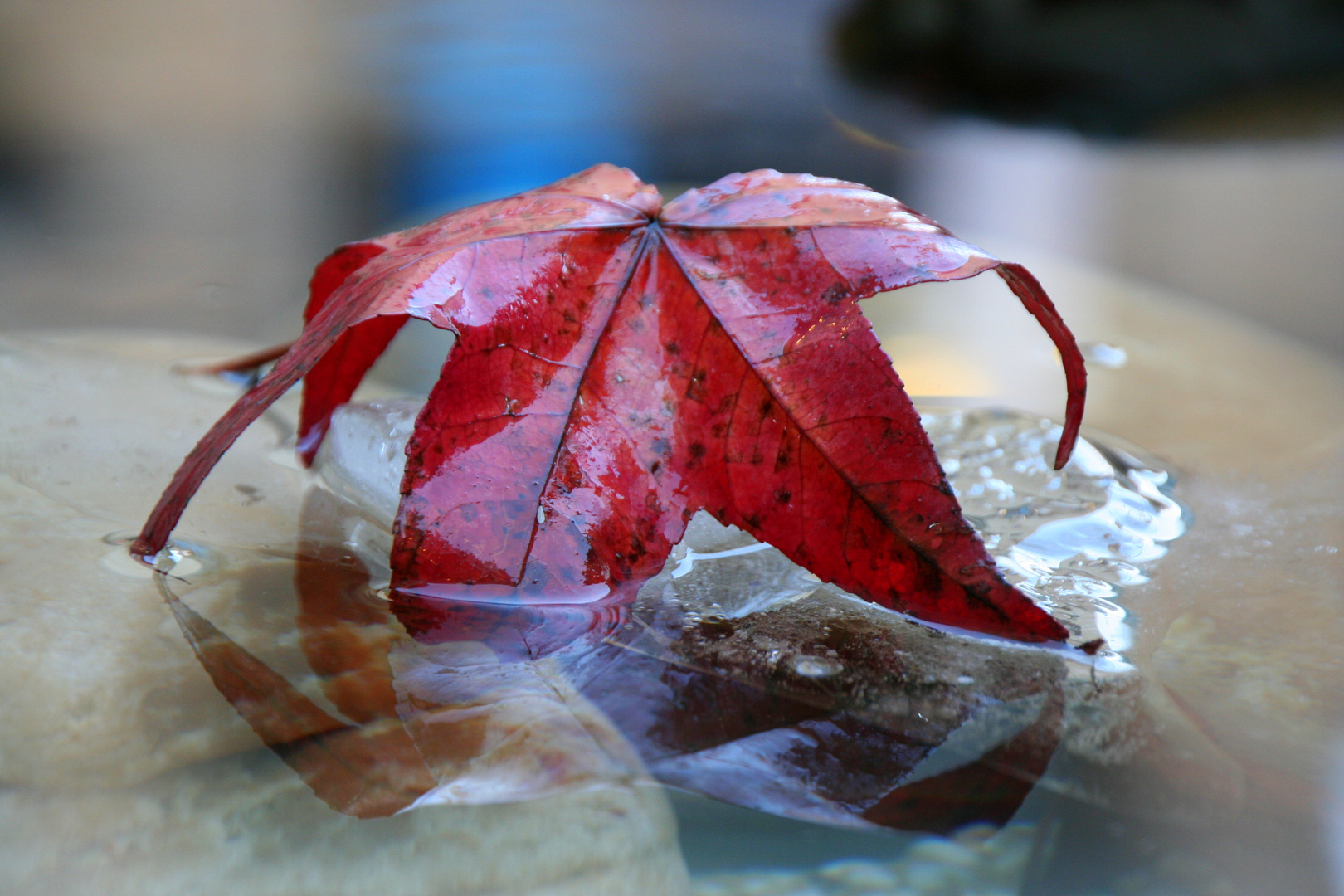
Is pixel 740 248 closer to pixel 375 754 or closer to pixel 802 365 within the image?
pixel 802 365

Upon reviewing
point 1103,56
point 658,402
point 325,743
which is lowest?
point 325,743

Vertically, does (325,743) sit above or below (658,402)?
below

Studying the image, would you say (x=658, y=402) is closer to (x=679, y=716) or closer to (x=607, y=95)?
(x=679, y=716)

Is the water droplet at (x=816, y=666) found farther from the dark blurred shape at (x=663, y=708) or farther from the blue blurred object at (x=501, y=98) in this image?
the blue blurred object at (x=501, y=98)

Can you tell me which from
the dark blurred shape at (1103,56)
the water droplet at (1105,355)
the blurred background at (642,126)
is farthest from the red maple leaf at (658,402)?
the dark blurred shape at (1103,56)

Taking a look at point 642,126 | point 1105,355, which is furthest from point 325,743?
point 642,126

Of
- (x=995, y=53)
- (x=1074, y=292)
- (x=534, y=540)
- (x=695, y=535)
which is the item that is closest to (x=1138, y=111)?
(x=995, y=53)

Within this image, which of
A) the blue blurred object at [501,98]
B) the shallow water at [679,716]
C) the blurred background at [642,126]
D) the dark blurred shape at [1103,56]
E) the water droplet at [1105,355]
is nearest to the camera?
the shallow water at [679,716]
